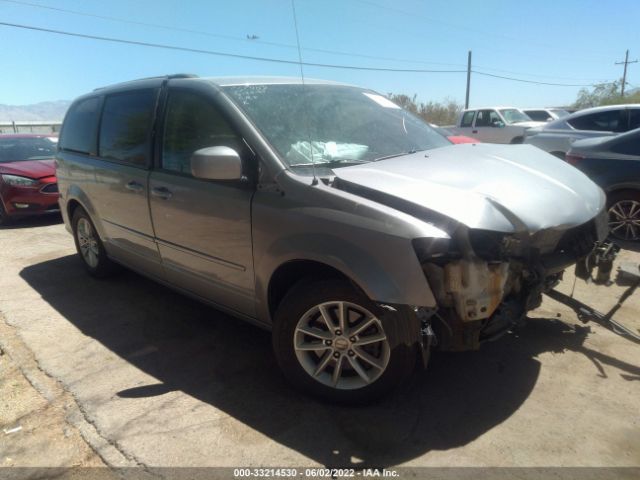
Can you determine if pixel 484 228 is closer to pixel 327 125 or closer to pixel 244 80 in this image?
pixel 327 125

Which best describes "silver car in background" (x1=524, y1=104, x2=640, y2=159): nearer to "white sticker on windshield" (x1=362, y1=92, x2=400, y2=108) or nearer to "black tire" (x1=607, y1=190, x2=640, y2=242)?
"black tire" (x1=607, y1=190, x2=640, y2=242)

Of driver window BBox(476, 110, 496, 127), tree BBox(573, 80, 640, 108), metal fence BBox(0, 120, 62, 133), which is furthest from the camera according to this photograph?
tree BBox(573, 80, 640, 108)

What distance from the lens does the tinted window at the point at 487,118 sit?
15.6 metres

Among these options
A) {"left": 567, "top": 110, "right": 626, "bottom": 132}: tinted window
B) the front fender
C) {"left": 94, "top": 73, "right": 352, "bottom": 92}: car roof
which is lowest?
the front fender

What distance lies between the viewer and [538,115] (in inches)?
689

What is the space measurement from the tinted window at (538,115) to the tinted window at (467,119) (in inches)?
103

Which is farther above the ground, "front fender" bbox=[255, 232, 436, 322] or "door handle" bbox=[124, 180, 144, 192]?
"door handle" bbox=[124, 180, 144, 192]

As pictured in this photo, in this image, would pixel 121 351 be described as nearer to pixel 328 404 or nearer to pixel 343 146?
pixel 328 404

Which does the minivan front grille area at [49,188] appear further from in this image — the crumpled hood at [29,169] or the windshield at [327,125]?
the windshield at [327,125]

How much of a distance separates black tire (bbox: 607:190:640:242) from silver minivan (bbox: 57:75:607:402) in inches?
108

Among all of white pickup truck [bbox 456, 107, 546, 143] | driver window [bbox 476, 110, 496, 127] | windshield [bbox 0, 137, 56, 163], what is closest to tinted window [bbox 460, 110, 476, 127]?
white pickup truck [bbox 456, 107, 546, 143]

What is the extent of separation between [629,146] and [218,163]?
5.04 m

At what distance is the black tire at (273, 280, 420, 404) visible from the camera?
2.34 m

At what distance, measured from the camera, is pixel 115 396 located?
291 centimetres
